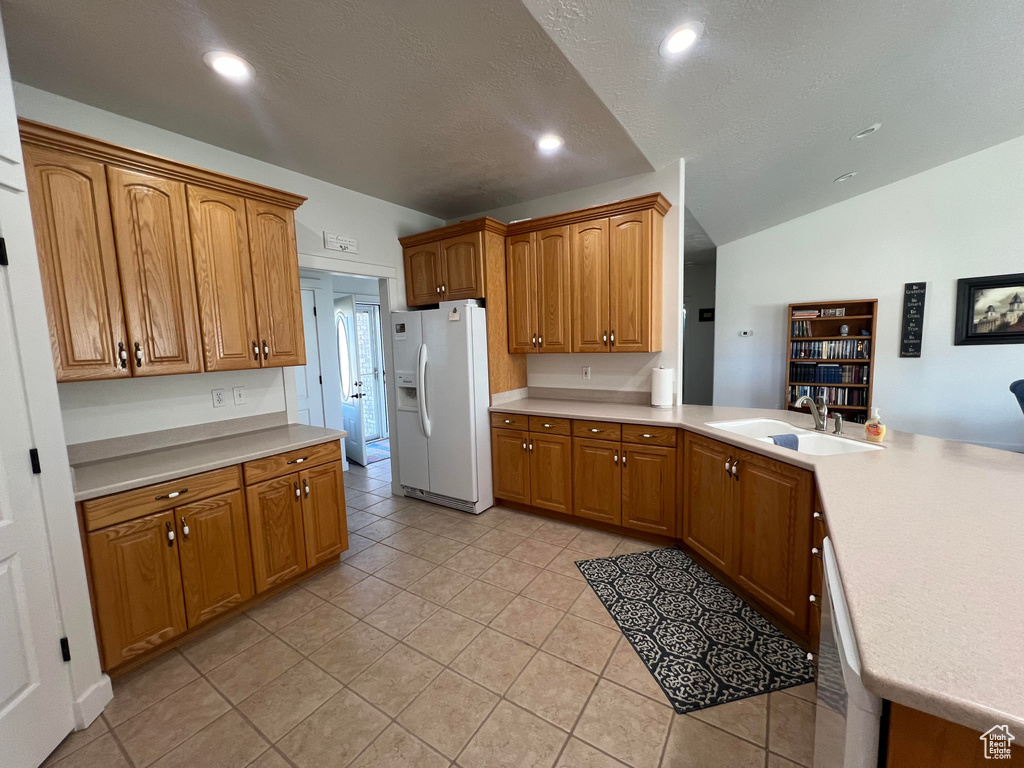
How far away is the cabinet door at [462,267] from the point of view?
11.0 feet

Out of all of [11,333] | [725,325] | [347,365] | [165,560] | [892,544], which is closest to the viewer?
[892,544]

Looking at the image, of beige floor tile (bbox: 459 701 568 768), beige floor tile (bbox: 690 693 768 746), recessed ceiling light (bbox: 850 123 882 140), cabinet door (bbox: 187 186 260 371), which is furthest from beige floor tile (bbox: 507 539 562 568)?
recessed ceiling light (bbox: 850 123 882 140)

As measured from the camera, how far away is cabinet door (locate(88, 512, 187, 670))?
5.56 ft

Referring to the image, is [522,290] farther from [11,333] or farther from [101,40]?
[11,333]

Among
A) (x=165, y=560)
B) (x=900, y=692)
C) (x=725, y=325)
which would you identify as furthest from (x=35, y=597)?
(x=725, y=325)

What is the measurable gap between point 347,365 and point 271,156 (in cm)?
292

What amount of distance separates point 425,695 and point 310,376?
347 centimetres

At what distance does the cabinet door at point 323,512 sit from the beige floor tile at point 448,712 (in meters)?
1.20

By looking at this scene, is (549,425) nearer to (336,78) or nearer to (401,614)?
(401,614)

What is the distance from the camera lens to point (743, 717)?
5.10 feet

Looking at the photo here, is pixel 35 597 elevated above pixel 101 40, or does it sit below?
below

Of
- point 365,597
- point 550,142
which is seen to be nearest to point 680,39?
point 550,142

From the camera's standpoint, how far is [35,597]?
1.46 m

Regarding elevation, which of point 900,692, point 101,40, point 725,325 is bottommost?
point 900,692
